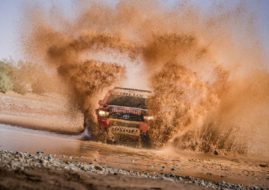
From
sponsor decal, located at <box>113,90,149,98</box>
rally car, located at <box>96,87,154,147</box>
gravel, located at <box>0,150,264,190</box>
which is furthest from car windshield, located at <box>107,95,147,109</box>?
gravel, located at <box>0,150,264,190</box>

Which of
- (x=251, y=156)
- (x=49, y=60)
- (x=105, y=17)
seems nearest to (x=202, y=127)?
(x=251, y=156)

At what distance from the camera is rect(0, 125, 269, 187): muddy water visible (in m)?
11.8

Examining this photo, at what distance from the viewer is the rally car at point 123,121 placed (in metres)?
15.2

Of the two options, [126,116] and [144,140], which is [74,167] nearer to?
[126,116]

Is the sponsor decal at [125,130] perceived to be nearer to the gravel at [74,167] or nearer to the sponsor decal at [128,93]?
the sponsor decal at [128,93]

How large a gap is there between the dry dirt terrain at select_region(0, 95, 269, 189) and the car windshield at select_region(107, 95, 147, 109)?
1920 millimetres

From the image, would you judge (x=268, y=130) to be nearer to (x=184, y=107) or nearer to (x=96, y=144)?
Answer: (x=184, y=107)

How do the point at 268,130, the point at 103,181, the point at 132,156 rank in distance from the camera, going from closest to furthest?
the point at 103,181 → the point at 132,156 → the point at 268,130

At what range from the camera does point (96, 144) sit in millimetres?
14656

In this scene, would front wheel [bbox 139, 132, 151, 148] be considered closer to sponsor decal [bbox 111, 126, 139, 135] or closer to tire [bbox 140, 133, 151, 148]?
tire [bbox 140, 133, 151, 148]

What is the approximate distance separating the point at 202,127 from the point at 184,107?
148 cm

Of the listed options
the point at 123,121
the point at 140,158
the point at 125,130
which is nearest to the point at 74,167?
the point at 140,158

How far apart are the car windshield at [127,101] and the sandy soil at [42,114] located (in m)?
2.93

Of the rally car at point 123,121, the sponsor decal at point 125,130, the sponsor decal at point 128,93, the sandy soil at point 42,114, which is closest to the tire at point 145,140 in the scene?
the rally car at point 123,121
